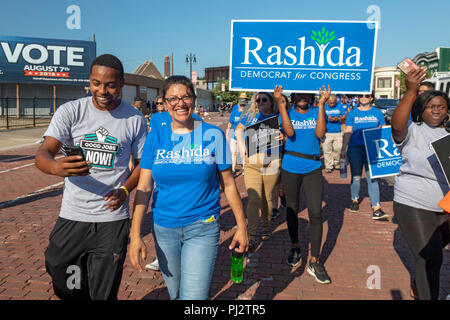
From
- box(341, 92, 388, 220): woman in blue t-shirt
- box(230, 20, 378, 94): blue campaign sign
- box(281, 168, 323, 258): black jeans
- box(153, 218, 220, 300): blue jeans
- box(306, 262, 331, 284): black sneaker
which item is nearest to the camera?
box(153, 218, 220, 300): blue jeans

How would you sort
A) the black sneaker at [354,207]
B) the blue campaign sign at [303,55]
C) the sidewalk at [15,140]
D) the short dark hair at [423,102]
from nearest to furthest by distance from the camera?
the short dark hair at [423,102] → the blue campaign sign at [303,55] → the black sneaker at [354,207] → the sidewalk at [15,140]

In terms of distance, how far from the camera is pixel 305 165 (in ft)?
13.7

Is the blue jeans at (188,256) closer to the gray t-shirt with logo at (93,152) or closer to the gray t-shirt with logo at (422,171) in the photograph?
the gray t-shirt with logo at (93,152)

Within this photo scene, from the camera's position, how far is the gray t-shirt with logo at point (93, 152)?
8.48ft

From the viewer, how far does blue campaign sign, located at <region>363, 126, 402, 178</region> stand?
5.77m

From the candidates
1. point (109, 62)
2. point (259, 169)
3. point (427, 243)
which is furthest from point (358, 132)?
point (109, 62)

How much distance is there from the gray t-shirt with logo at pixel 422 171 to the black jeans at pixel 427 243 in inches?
2.9

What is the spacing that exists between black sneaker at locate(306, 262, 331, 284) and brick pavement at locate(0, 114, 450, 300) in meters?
0.06

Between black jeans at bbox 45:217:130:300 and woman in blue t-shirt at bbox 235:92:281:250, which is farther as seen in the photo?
woman in blue t-shirt at bbox 235:92:281:250

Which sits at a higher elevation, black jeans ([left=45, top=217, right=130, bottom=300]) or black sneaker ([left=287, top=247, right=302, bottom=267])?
black jeans ([left=45, top=217, right=130, bottom=300])

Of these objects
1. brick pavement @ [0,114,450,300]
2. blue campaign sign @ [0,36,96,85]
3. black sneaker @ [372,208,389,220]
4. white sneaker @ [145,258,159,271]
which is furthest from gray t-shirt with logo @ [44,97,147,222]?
blue campaign sign @ [0,36,96,85]

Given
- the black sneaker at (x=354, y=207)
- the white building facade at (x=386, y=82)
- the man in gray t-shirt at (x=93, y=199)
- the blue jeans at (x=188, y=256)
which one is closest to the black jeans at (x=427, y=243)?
the blue jeans at (x=188, y=256)

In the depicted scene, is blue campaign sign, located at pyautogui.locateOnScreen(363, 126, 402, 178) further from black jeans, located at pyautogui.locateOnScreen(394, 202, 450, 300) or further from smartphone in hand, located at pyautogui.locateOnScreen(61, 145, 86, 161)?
smartphone in hand, located at pyautogui.locateOnScreen(61, 145, 86, 161)

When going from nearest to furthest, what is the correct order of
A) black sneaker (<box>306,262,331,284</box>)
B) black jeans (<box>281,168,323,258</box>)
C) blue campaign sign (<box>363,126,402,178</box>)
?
black sneaker (<box>306,262,331,284</box>) → black jeans (<box>281,168,323,258</box>) → blue campaign sign (<box>363,126,402,178</box>)
